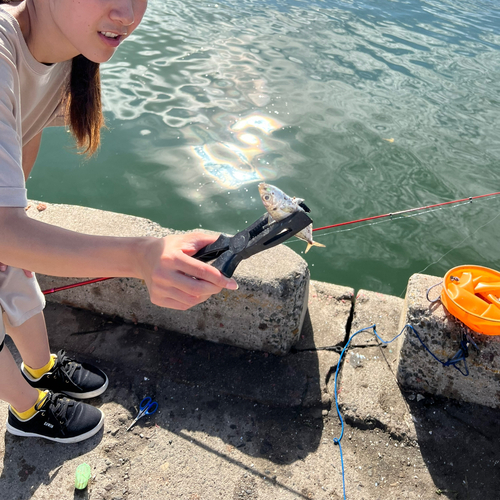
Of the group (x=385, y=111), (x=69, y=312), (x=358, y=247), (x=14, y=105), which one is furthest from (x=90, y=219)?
(x=385, y=111)

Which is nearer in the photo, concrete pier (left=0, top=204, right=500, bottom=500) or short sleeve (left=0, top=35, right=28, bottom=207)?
short sleeve (left=0, top=35, right=28, bottom=207)

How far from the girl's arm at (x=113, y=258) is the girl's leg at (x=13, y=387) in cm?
93

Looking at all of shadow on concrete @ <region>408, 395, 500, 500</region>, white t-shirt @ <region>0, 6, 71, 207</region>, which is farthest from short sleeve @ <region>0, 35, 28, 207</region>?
shadow on concrete @ <region>408, 395, 500, 500</region>

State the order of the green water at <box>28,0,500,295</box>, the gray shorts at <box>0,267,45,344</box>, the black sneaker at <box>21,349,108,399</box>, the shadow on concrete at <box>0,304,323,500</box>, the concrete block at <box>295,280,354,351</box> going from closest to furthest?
the gray shorts at <box>0,267,45,344</box>
the shadow on concrete at <box>0,304,323,500</box>
the black sneaker at <box>21,349,108,399</box>
the concrete block at <box>295,280,354,351</box>
the green water at <box>28,0,500,295</box>

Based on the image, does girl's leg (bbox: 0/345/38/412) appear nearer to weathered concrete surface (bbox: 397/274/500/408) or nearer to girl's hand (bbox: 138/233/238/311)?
girl's hand (bbox: 138/233/238/311)

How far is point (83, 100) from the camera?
87.5 inches

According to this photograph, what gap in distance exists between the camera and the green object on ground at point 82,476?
2.14 m

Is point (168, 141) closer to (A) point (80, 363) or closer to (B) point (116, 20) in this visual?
(A) point (80, 363)

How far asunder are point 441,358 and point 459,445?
50 cm

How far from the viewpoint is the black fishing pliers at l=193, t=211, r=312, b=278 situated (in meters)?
1.38

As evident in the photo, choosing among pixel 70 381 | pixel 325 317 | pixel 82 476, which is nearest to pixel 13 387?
pixel 70 381

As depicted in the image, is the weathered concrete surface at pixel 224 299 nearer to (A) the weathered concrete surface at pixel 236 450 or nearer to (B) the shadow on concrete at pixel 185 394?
(B) the shadow on concrete at pixel 185 394

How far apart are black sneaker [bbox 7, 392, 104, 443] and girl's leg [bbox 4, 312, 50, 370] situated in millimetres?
239

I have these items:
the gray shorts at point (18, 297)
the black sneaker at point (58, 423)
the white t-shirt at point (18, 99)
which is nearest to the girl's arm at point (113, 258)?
the white t-shirt at point (18, 99)
